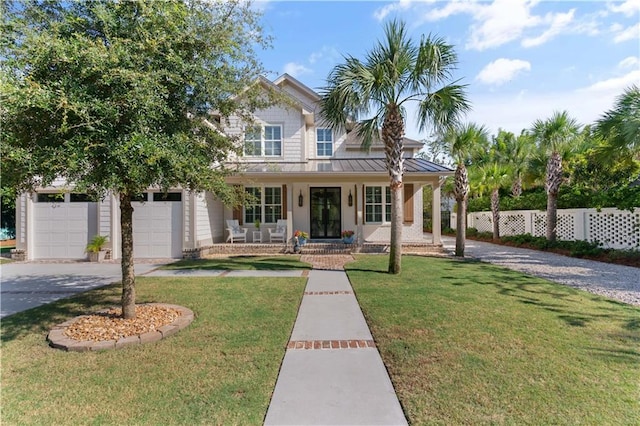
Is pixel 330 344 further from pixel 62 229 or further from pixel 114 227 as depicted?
pixel 62 229

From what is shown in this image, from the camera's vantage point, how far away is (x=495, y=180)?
19.3m

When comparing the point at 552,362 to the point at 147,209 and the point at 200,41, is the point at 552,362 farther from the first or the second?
the point at 147,209

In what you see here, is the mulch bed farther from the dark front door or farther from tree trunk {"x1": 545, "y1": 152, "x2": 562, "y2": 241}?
tree trunk {"x1": 545, "y1": 152, "x2": 562, "y2": 241}

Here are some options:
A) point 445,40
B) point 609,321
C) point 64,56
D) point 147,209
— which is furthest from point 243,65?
point 147,209

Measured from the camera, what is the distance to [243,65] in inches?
233

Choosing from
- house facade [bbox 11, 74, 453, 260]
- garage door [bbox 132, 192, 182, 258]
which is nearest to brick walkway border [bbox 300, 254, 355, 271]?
house facade [bbox 11, 74, 453, 260]

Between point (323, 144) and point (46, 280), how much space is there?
12222mm

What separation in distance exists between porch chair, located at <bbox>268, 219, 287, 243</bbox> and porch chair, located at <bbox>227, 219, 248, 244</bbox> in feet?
4.01

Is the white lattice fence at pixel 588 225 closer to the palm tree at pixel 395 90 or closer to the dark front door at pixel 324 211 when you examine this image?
the palm tree at pixel 395 90

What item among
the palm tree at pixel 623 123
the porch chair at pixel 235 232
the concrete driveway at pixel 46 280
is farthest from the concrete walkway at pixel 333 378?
the palm tree at pixel 623 123

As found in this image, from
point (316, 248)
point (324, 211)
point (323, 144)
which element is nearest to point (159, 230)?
point (316, 248)

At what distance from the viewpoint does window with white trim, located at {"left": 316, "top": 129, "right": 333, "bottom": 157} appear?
1692 cm

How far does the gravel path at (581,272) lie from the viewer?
779 cm

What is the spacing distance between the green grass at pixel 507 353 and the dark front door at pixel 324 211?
8.43 meters
